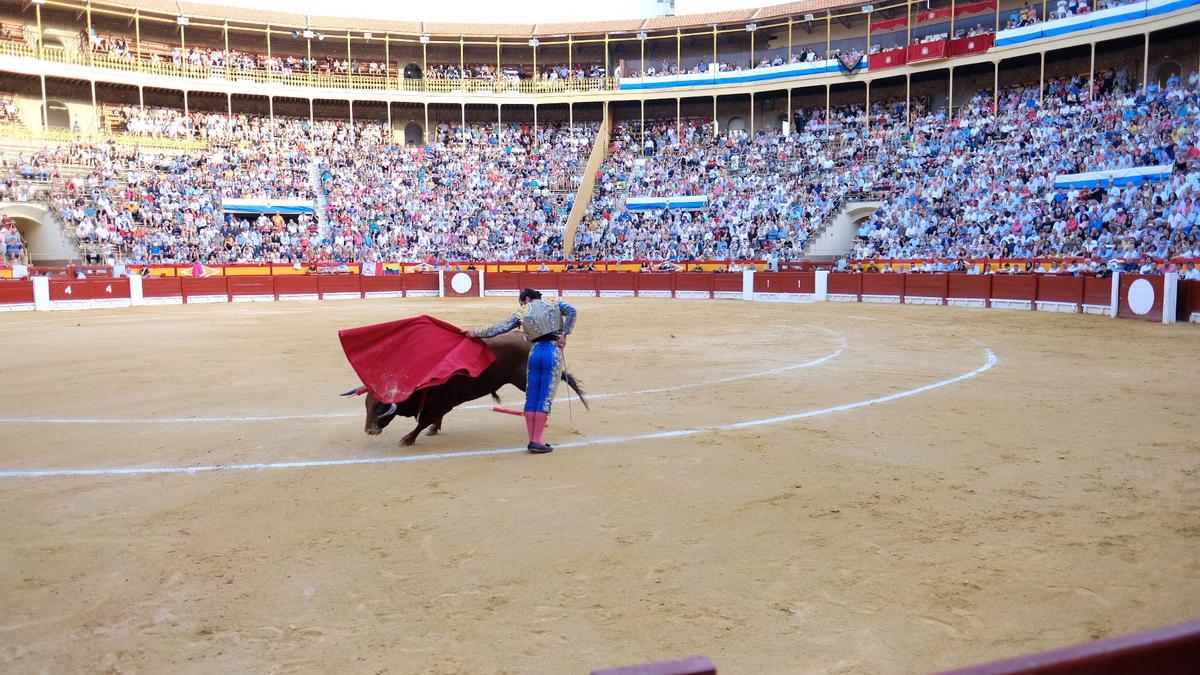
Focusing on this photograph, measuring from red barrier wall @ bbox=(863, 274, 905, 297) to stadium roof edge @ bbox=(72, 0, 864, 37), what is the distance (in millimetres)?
15794

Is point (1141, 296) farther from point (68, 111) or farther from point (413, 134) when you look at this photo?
point (68, 111)

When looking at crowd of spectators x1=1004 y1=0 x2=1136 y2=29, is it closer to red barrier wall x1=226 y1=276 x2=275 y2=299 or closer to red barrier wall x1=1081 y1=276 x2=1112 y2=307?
red barrier wall x1=1081 y1=276 x2=1112 y2=307

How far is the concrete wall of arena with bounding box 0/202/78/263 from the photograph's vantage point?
27766mm

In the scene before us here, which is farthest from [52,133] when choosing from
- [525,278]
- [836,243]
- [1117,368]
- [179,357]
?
[1117,368]

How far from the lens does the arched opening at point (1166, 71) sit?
28500 mm

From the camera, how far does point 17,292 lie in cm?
2211

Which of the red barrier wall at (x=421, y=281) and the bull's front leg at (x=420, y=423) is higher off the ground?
the red barrier wall at (x=421, y=281)

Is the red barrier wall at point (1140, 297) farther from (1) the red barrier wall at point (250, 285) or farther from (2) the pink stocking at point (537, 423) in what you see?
(1) the red barrier wall at point (250, 285)

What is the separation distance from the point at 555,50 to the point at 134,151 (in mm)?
18845

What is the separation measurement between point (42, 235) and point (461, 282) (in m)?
13.5

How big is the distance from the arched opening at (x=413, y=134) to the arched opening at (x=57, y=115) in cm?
1337

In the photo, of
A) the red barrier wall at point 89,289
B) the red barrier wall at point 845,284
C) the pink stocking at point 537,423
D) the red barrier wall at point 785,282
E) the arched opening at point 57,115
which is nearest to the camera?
the pink stocking at point 537,423

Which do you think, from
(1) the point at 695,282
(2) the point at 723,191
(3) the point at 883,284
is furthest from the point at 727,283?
(2) the point at 723,191

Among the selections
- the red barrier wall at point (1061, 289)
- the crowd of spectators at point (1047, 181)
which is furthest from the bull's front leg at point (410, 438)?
the crowd of spectators at point (1047, 181)
